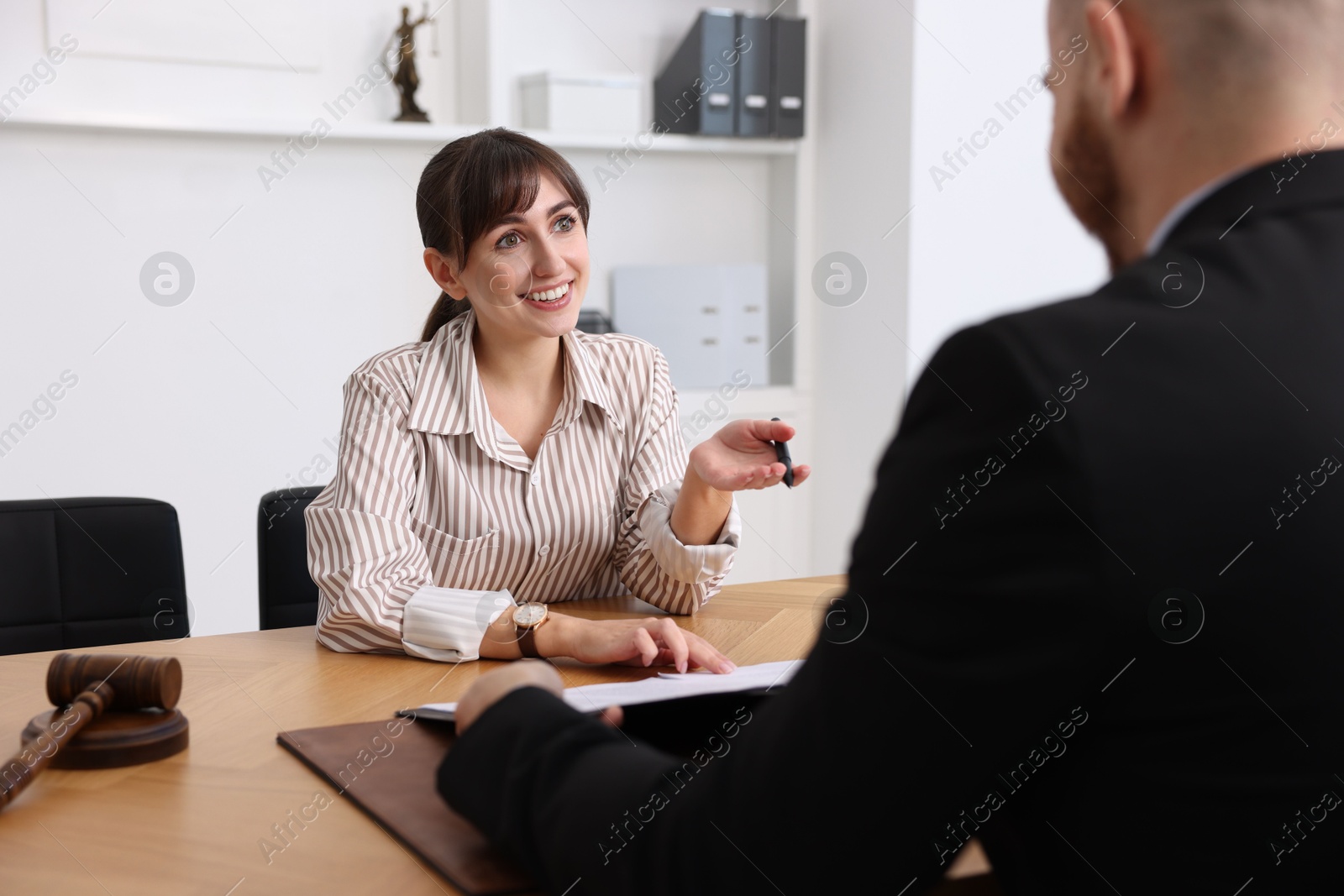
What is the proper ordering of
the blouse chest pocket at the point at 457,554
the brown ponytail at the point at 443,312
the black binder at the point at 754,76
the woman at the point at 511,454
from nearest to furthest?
the woman at the point at 511,454 → the blouse chest pocket at the point at 457,554 → the brown ponytail at the point at 443,312 → the black binder at the point at 754,76

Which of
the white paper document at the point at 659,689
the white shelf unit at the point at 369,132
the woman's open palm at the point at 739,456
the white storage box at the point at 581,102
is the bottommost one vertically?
the white paper document at the point at 659,689

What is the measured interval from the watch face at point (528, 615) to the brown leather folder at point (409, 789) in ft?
1.01

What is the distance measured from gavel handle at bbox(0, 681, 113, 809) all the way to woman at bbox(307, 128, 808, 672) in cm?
40

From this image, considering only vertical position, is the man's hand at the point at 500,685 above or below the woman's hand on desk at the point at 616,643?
above

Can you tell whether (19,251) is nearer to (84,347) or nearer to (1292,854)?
(84,347)

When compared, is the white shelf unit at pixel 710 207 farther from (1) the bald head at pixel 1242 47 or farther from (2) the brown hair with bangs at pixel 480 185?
(1) the bald head at pixel 1242 47

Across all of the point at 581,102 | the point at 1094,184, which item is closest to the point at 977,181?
the point at 581,102

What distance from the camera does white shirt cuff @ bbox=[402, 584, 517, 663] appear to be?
1450 millimetres

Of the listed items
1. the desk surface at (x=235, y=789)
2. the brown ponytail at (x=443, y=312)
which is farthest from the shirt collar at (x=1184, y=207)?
the brown ponytail at (x=443, y=312)

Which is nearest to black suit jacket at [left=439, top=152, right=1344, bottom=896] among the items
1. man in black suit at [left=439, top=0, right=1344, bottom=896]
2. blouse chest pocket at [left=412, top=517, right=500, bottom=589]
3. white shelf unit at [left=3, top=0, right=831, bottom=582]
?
man in black suit at [left=439, top=0, right=1344, bottom=896]

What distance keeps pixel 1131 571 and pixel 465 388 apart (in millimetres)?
1348

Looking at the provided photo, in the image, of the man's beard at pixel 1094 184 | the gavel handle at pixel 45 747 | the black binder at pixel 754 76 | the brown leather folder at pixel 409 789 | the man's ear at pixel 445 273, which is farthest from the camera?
the black binder at pixel 754 76

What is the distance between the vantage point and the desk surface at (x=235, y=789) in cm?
84

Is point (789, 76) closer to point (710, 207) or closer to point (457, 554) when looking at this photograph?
point (710, 207)
